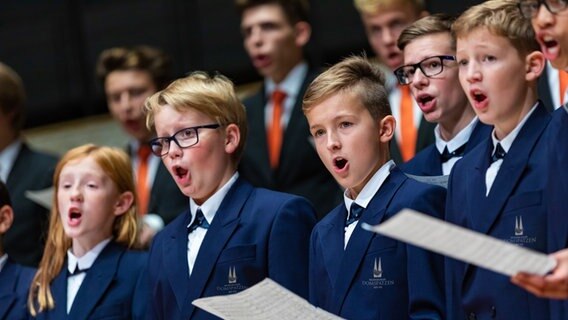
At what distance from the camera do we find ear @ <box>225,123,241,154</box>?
3293 mm

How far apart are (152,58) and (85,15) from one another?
1.45 meters

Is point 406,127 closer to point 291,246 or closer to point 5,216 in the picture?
point 291,246

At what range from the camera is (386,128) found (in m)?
3.00

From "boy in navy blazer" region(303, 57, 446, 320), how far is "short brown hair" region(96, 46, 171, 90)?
1974mm

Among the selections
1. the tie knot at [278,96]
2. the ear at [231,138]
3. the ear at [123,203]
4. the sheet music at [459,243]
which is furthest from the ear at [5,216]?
the sheet music at [459,243]

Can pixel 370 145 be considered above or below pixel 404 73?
below

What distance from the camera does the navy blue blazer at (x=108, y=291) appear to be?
3473 millimetres

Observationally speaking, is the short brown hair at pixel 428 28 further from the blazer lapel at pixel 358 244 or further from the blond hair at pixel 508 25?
the blazer lapel at pixel 358 244

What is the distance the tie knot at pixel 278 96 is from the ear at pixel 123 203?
3.00 ft

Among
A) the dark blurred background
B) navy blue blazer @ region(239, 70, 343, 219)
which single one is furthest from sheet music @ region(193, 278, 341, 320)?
the dark blurred background

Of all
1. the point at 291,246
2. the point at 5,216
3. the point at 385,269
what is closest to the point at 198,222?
the point at 291,246

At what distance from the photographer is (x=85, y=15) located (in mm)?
6258

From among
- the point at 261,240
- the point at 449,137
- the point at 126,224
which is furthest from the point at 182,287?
the point at 449,137

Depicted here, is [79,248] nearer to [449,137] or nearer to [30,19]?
[449,137]
